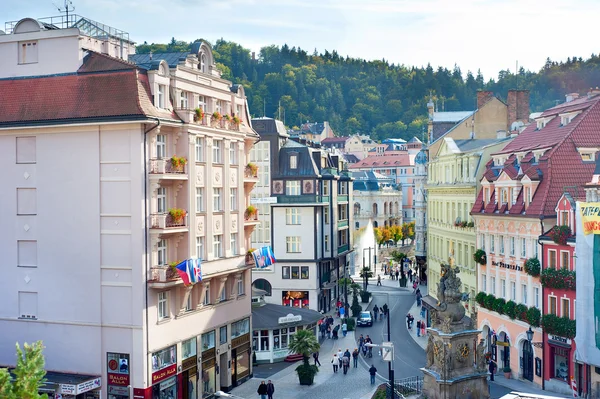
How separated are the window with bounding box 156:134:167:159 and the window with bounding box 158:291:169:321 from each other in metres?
7.03

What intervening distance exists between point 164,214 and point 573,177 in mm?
23509

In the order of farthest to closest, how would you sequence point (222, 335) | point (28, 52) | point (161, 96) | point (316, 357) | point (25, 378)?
point (316, 357), point (222, 335), point (28, 52), point (161, 96), point (25, 378)

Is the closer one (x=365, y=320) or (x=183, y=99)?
(x=183, y=99)

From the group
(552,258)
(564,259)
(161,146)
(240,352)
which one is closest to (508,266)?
(552,258)

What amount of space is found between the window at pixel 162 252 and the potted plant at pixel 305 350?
11.3 meters

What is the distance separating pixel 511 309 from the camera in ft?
168

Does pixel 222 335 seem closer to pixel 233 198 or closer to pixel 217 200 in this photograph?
pixel 217 200

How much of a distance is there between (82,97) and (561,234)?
85.1 ft

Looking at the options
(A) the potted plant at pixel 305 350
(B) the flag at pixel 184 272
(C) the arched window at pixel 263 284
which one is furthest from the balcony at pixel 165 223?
(C) the arched window at pixel 263 284

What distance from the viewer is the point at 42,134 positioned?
1710 inches

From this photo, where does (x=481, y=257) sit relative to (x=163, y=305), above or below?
above

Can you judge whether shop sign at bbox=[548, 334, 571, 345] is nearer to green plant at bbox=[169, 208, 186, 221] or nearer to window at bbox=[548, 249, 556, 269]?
window at bbox=[548, 249, 556, 269]

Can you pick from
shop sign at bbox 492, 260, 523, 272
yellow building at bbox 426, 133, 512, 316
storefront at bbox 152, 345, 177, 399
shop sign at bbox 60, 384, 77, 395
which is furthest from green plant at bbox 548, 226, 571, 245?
shop sign at bbox 60, 384, 77, 395

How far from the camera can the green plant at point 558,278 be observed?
147 ft
